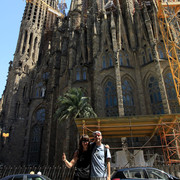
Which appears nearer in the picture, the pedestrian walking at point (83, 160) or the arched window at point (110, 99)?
the pedestrian walking at point (83, 160)

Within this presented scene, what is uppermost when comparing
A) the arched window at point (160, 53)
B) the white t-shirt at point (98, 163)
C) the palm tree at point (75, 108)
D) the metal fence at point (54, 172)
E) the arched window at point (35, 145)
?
the arched window at point (160, 53)

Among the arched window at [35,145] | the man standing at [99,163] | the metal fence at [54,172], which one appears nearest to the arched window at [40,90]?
the arched window at [35,145]

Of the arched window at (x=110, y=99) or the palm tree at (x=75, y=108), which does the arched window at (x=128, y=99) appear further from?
the palm tree at (x=75, y=108)

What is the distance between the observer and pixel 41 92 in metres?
36.0

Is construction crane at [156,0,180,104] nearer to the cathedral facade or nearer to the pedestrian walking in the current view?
the cathedral facade

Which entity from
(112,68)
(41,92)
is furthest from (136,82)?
(41,92)

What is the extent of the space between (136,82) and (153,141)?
8.07 m

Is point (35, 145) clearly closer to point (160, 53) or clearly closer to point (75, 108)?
point (75, 108)

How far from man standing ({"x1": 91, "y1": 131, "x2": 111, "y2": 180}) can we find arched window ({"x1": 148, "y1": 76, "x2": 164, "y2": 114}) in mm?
19437

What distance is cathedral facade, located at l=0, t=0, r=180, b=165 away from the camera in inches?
886

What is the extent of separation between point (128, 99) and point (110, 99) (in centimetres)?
239

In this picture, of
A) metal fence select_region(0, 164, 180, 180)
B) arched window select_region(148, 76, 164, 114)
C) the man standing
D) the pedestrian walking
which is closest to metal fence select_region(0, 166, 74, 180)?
metal fence select_region(0, 164, 180, 180)

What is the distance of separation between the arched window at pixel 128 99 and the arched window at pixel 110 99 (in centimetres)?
121

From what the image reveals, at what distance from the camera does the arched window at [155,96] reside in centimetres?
2134
